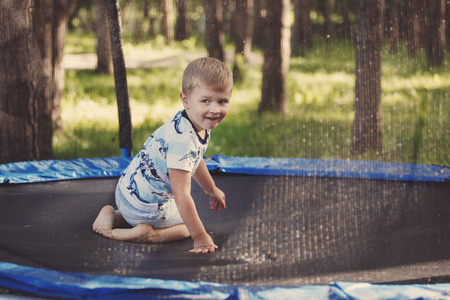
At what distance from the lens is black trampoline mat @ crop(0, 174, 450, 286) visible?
1.21 metres

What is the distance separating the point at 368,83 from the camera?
268cm

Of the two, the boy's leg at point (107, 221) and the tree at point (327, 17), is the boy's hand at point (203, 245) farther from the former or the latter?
the tree at point (327, 17)

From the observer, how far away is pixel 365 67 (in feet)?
8.73

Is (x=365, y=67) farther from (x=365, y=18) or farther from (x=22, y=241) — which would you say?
(x=22, y=241)

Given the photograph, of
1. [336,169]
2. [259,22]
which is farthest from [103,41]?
[336,169]

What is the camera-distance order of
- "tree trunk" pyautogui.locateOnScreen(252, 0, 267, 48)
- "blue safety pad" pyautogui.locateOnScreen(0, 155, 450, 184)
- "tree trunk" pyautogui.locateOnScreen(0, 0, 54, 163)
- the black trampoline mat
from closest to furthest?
the black trampoline mat < "blue safety pad" pyautogui.locateOnScreen(0, 155, 450, 184) < "tree trunk" pyautogui.locateOnScreen(0, 0, 54, 163) < "tree trunk" pyautogui.locateOnScreen(252, 0, 267, 48)

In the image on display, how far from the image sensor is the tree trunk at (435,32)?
2.74m

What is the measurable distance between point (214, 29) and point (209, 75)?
1.38m

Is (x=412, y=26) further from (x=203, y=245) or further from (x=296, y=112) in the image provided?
(x=203, y=245)

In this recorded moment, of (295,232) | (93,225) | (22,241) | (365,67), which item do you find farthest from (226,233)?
(365,67)

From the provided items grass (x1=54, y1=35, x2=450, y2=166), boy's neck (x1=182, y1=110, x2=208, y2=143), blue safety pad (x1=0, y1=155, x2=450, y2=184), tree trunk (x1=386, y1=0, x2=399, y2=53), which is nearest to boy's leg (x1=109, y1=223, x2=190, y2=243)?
boy's neck (x1=182, y1=110, x2=208, y2=143)

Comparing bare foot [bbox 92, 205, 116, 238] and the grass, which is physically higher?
the grass

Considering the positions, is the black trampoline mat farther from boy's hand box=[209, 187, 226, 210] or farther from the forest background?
the forest background

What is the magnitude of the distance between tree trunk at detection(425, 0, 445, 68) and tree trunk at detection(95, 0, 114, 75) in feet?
5.22
